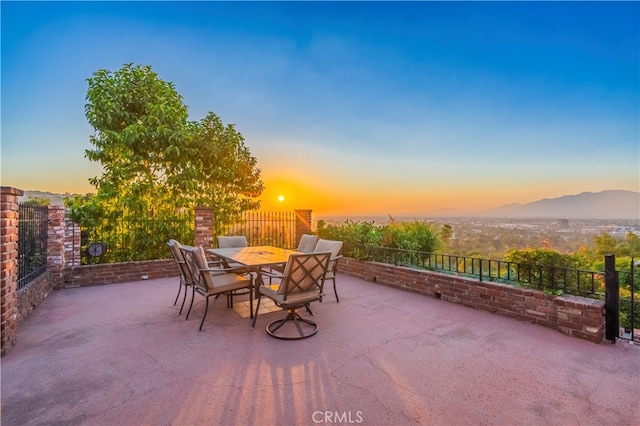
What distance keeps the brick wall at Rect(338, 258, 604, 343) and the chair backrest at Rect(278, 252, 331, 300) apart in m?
2.31

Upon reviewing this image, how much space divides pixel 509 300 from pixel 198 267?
13.2ft

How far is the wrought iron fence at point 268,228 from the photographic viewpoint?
A: 831cm

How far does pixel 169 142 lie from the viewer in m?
7.65

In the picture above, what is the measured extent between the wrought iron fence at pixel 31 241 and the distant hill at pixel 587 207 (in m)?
11.0

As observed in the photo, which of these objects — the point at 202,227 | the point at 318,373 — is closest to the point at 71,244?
the point at 202,227

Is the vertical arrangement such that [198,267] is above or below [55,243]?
below

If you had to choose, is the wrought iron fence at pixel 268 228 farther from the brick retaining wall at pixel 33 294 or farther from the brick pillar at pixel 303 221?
the brick retaining wall at pixel 33 294

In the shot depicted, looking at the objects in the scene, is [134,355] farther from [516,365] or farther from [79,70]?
[79,70]

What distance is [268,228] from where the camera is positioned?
8.45 m

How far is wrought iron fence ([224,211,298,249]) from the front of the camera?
8.31 meters

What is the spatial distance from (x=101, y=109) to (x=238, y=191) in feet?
13.1

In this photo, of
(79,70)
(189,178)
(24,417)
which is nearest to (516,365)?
(24,417)

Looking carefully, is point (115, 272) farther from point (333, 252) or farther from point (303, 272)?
point (303, 272)

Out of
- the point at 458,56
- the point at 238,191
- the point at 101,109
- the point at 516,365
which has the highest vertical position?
the point at 458,56
